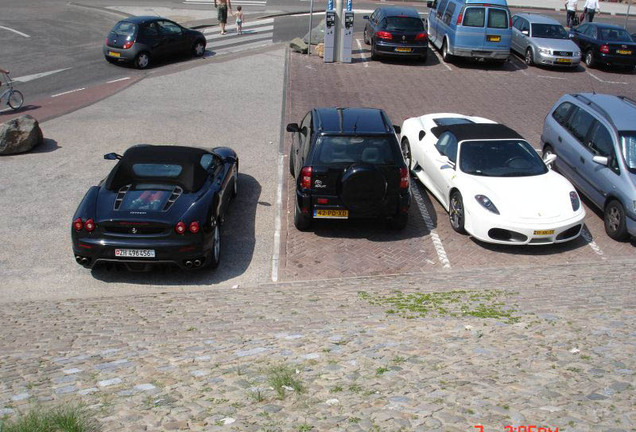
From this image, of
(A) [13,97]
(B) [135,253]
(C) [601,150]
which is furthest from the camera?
(A) [13,97]

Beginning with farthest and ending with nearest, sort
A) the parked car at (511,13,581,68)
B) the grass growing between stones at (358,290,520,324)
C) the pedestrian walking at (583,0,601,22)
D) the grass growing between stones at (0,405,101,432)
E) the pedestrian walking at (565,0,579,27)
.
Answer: the pedestrian walking at (565,0,579,27) < the pedestrian walking at (583,0,601,22) < the parked car at (511,13,581,68) < the grass growing between stones at (358,290,520,324) < the grass growing between stones at (0,405,101,432)

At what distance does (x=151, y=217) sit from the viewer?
984 cm

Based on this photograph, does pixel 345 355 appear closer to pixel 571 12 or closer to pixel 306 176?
pixel 306 176

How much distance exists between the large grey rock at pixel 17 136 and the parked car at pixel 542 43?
53.7ft

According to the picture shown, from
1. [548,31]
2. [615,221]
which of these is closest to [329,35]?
[548,31]

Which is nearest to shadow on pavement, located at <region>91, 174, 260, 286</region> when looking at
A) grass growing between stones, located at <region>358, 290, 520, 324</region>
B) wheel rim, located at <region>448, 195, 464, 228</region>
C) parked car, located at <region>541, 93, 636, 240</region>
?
grass growing between stones, located at <region>358, 290, 520, 324</region>

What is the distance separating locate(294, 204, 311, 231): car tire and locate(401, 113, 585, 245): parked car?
7.85 ft

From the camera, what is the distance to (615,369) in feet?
21.8

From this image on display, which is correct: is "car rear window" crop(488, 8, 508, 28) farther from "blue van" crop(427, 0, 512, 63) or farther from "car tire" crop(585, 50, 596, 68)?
"car tire" crop(585, 50, 596, 68)

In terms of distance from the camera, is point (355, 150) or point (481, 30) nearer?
point (355, 150)

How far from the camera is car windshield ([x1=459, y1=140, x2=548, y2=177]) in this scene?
12.0 metres

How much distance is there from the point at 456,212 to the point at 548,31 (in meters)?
15.9

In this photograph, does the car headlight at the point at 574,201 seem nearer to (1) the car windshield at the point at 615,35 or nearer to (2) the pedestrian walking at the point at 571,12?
(1) the car windshield at the point at 615,35

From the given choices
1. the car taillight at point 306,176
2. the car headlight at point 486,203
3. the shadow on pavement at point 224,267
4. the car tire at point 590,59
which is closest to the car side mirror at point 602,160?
the car headlight at point 486,203
